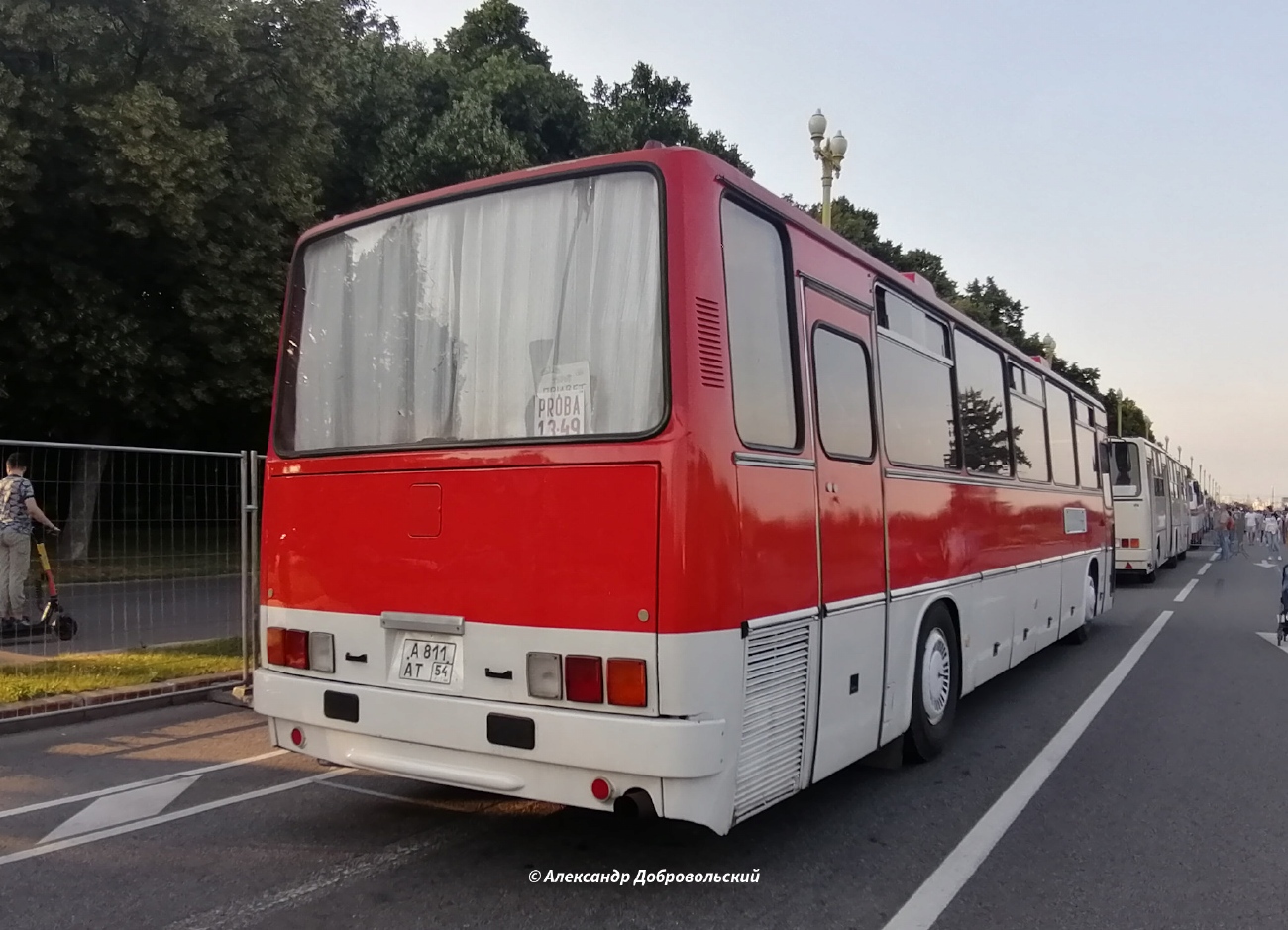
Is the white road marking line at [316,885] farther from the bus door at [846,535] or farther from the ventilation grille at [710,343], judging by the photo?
the ventilation grille at [710,343]

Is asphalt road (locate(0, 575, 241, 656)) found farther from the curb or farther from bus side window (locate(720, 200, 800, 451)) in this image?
bus side window (locate(720, 200, 800, 451))

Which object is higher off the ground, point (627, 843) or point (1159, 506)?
point (1159, 506)

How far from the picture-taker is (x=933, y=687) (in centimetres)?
662

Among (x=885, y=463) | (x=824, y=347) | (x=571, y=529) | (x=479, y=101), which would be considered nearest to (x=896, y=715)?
(x=885, y=463)

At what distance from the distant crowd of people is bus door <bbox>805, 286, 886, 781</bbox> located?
3287cm

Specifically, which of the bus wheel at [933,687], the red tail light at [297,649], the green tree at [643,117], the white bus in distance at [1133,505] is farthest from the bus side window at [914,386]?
the green tree at [643,117]

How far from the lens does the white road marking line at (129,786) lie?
568cm

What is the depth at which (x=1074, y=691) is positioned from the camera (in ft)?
30.3

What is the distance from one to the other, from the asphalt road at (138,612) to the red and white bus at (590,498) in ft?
14.8

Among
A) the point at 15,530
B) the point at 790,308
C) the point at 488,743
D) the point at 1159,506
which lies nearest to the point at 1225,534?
the point at 1159,506

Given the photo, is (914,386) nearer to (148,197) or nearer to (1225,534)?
(148,197)

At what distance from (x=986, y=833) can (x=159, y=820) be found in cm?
431

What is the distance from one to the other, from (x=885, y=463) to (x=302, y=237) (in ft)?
11.4

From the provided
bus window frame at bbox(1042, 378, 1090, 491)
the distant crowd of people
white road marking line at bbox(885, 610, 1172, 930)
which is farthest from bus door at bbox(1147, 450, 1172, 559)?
white road marking line at bbox(885, 610, 1172, 930)
